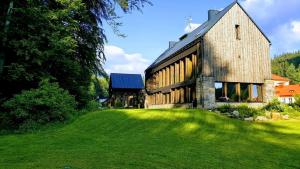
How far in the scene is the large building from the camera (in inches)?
1040

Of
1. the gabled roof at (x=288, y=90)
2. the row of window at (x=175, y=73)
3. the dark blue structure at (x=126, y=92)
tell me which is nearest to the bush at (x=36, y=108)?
the row of window at (x=175, y=73)

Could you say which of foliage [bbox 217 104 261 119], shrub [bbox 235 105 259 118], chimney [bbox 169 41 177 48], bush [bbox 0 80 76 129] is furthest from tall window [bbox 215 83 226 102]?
chimney [bbox 169 41 177 48]

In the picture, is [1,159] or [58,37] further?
[58,37]

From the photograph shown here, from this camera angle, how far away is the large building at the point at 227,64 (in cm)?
2641

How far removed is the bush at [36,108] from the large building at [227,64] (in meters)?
13.2

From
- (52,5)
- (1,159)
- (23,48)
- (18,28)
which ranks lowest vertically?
(1,159)

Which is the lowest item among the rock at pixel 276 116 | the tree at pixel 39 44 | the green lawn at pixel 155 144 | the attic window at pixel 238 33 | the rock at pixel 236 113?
the green lawn at pixel 155 144

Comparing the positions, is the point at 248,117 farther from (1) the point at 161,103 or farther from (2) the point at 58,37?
(1) the point at 161,103

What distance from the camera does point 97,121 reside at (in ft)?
52.4

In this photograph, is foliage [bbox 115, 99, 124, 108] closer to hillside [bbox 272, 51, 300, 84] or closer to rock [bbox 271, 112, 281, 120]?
rock [bbox 271, 112, 281, 120]

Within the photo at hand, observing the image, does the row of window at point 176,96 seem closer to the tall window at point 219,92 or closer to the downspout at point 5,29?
the tall window at point 219,92

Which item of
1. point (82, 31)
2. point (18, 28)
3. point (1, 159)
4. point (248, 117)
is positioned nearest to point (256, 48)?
point (248, 117)

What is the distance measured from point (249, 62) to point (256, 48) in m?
1.82

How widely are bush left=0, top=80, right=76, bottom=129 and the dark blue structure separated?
90.0 feet
